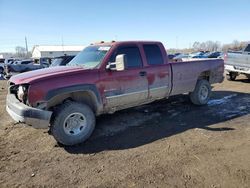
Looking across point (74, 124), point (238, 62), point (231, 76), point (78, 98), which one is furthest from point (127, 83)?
point (231, 76)

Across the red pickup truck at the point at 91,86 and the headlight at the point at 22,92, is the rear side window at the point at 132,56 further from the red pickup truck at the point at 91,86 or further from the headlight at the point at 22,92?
the headlight at the point at 22,92

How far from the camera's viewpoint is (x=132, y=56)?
5887mm

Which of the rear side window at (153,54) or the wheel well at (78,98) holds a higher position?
the rear side window at (153,54)

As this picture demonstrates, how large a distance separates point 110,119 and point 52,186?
3.12m

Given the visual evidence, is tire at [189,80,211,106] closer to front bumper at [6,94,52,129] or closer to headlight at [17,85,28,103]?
front bumper at [6,94,52,129]

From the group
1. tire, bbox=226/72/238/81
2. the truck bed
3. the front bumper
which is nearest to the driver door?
the truck bed

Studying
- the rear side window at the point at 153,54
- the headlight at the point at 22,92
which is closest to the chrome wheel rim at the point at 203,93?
the rear side window at the point at 153,54

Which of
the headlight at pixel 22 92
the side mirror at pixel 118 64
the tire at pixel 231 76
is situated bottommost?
the tire at pixel 231 76

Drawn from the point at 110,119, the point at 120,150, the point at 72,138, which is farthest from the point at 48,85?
the point at 110,119

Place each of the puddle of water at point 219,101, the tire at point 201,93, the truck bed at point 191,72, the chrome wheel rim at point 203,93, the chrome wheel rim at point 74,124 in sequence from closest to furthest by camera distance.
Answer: the chrome wheel rim at point 74,124, the truck bed at point 191,72, the tire at point 201,93, the chrome wheel rim at point 203,93, the puddle of water at point 219,101

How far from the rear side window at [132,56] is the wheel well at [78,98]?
46.6 inches

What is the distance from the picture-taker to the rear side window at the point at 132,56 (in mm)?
5744

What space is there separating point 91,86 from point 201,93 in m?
4.14

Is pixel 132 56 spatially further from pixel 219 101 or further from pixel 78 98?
pixel 219 101
